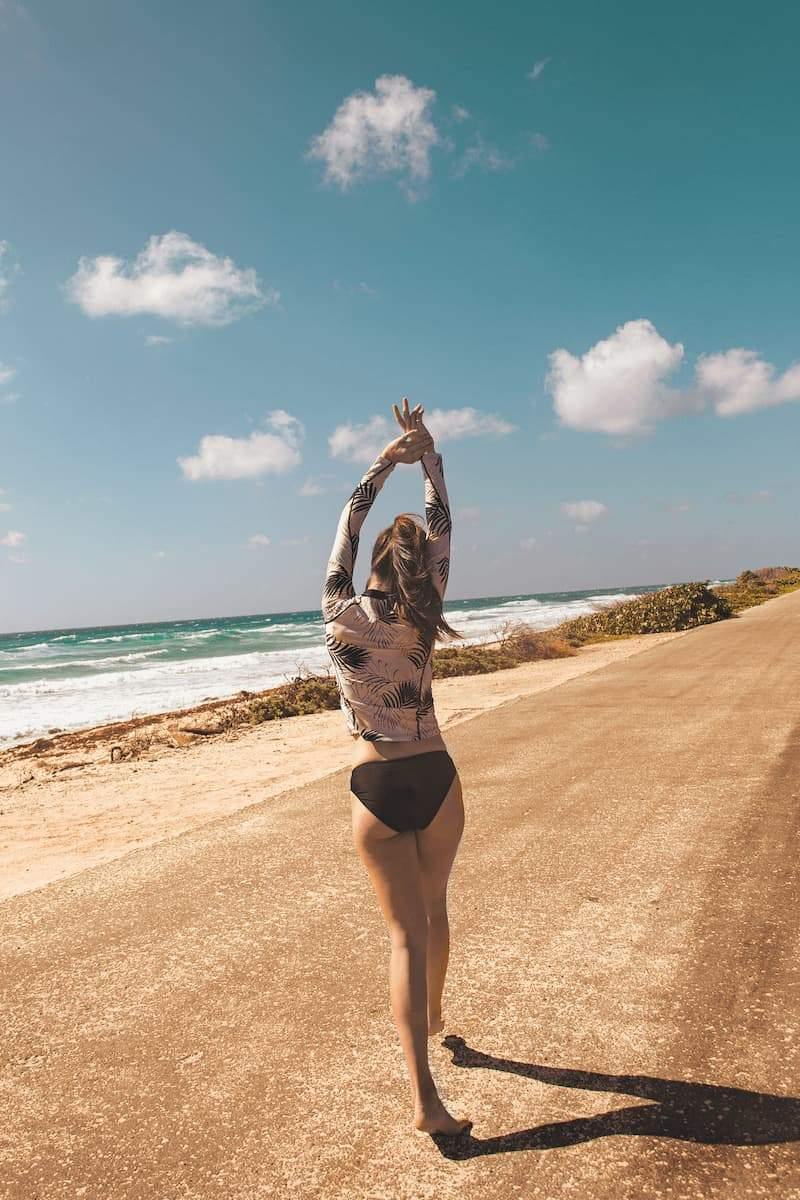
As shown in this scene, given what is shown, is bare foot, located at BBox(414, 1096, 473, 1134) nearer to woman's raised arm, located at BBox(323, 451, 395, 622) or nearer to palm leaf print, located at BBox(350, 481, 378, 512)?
woman's raised arm, located at BBox(323, 451, 395, 622)

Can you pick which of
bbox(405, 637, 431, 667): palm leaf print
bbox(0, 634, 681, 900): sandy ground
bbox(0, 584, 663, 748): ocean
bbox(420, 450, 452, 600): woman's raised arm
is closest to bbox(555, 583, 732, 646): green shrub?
bbox(0, 584, 663, 748): ocean

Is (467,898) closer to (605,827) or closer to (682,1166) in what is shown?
(605,827)

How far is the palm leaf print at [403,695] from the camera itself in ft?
8.91

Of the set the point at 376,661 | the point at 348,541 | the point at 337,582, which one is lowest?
the point at 376,661

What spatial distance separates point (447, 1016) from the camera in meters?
3.31

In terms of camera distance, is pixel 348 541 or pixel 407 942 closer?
pixel 407 942

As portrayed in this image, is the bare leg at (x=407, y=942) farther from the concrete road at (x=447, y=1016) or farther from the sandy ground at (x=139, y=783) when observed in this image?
the sandy ground at (x=139, y=783)

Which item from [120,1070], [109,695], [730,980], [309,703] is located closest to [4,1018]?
[120,1070]

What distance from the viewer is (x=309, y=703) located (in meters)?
14.7

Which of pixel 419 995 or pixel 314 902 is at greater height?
pixel 419 995

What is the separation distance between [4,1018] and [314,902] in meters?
1.71

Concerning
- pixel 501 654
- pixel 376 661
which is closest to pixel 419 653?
pixel 376 661

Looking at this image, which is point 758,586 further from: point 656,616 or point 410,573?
point 410,573

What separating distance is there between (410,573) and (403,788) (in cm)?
76
